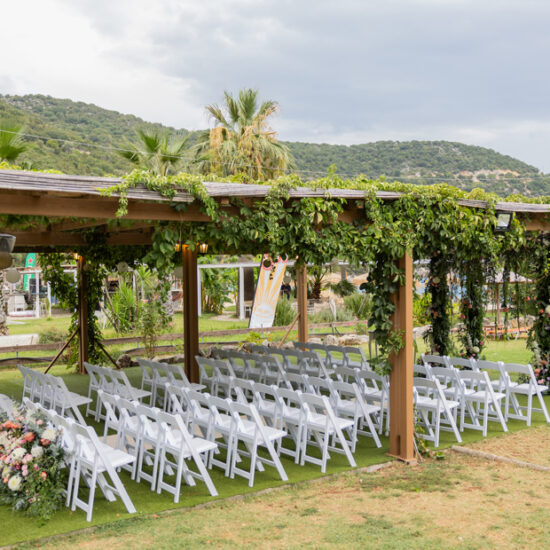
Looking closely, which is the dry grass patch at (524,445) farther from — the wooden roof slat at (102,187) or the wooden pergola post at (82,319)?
the wooden pergola post at (82,319)

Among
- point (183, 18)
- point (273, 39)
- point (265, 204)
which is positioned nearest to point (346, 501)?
point (265, 204)

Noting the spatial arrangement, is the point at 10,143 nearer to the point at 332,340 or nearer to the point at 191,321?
the point at 191,321

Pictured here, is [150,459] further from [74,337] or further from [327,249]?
[74,337]

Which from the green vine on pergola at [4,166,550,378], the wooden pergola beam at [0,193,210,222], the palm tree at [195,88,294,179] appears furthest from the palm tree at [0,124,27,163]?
the palm tree at [195,88,294,179]

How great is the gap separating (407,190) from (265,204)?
1611mm

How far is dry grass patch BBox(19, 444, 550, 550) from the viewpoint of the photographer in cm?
422

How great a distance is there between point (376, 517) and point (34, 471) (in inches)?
110

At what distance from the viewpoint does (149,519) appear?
4652 millimetres

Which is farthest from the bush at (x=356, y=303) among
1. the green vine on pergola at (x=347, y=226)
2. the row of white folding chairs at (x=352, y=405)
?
the green vine on pergola at (x=347, y=226)

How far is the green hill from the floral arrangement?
26116 mm

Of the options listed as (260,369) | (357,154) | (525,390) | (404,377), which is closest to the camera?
(404,377)

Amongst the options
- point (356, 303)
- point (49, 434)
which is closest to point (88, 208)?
point (49, 434)

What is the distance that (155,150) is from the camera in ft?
46.0

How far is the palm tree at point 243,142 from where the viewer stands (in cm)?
1786
